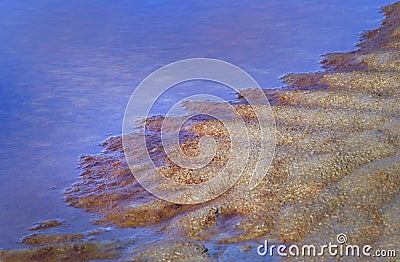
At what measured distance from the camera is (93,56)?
537 centimetres

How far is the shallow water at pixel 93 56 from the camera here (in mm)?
3551

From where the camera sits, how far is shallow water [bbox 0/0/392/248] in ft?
11.6

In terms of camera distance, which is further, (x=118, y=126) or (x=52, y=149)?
(x=118, y=126)

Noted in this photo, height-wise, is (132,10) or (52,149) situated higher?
(132,10)

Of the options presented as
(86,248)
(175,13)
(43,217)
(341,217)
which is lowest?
(341,217)

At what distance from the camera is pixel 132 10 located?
6629 millimetres

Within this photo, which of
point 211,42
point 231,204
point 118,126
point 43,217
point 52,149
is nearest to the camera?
point 231,204

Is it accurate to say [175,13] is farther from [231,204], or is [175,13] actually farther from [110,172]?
[231,204]

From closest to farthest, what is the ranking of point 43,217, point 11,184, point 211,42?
point 43,217, point 11,184, point 211,42

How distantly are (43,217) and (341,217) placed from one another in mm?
1530

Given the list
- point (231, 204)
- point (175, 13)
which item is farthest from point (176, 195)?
point (175, 13)

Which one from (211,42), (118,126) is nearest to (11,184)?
(118,126)

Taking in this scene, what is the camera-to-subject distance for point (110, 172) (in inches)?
138

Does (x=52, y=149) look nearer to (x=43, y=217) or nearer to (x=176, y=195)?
(x=43, y=217)
